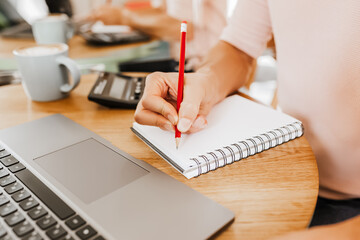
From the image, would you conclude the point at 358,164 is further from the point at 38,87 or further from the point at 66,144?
the point at 38,87

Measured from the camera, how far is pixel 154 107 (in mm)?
469

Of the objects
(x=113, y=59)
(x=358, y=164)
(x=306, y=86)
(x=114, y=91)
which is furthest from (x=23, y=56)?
(x=358, y=164)

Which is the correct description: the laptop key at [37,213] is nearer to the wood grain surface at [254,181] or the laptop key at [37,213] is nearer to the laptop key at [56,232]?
the laptop key at [56,232]

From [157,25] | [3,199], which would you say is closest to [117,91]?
[3,199]

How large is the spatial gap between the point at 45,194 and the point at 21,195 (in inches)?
1.0

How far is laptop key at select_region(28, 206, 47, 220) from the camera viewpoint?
1.03 ft

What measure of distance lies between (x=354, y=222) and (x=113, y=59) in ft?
3.00

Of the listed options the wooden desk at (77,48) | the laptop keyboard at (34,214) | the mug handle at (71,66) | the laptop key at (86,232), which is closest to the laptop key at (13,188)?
the laptop keyboard at (34,214)

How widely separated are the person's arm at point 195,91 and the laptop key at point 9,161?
186mm

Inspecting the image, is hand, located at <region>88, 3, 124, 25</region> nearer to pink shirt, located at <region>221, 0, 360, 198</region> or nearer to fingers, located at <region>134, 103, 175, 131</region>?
pink shirt, located at <region>221, 0, 360, 198</region>

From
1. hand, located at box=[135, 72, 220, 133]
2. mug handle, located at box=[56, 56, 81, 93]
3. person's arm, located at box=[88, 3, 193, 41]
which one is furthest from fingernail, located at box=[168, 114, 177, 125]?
person's arm, located at box=[88, 3, 193, 41]

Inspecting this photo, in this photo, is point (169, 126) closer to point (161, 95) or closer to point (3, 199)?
point (161, 95)

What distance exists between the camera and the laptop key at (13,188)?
0.35m

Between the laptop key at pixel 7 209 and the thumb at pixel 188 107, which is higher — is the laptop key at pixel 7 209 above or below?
below
